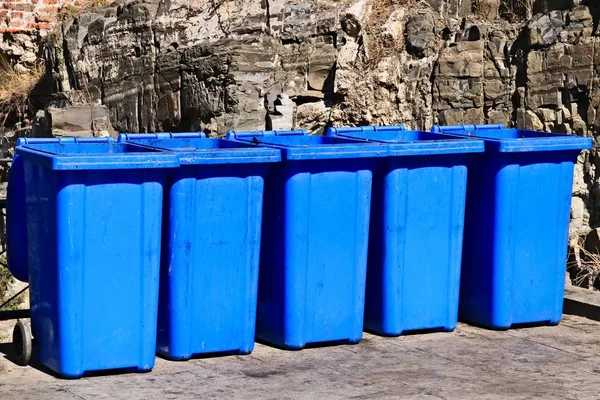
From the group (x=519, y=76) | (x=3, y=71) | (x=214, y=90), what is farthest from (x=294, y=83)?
(x=3, y=71)

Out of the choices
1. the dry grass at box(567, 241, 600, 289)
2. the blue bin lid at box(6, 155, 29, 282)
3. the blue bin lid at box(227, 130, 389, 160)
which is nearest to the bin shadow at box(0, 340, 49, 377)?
the blue bin lid at box(6, 155, 29, 282)

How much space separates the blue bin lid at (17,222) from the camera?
249 inches

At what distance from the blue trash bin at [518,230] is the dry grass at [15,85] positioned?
9.19 m

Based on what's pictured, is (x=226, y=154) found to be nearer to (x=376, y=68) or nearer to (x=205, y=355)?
(x=205, y=355)

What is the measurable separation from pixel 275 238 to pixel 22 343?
1.47m

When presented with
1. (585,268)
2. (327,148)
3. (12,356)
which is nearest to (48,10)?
(585,268)

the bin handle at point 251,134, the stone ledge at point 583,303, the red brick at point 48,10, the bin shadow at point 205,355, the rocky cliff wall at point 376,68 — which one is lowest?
the bin shadow at point 205,355

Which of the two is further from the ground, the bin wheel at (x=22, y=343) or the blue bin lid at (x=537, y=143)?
the blue bin lid at (x=537, y=143)

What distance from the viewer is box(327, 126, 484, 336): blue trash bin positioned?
658 cm

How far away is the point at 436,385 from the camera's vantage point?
19.3ft

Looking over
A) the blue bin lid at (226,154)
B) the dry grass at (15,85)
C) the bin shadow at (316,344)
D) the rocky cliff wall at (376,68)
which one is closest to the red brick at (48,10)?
the dry grass at (15,85)

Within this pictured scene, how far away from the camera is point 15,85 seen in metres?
15.5

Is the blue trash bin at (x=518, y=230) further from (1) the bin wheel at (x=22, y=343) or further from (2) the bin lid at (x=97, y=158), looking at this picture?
(1) the bin wheel at (x=22, y=343)

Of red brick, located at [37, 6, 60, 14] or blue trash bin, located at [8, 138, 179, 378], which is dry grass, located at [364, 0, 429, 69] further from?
red brick, located at [37, 6, 60, 14]
